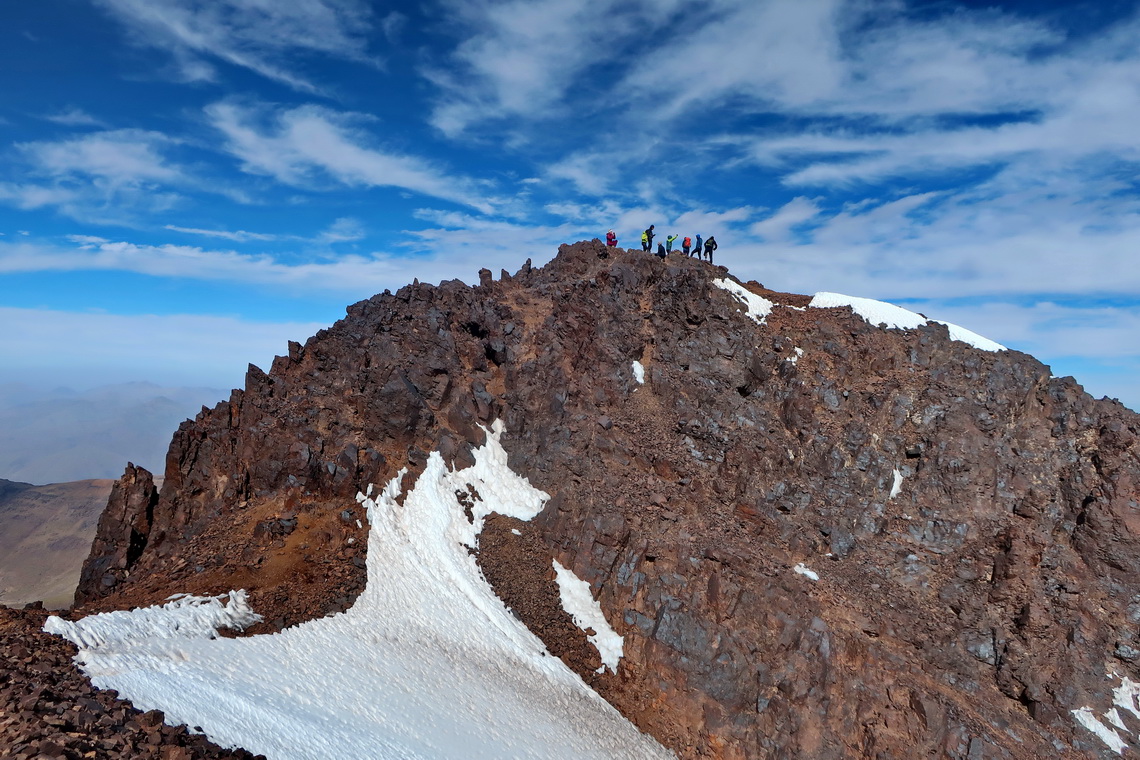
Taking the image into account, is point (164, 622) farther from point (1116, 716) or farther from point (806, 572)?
point (1116, 716)

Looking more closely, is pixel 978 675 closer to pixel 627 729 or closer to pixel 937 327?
pixel 627 729

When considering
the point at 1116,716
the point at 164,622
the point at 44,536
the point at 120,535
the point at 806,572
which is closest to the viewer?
the point at 164,622

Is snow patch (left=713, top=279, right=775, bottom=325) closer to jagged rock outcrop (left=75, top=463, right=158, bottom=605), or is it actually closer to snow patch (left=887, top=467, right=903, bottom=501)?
snow patch (left=887, top=467, right=903, bottom=501)

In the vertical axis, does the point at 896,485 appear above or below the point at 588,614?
above

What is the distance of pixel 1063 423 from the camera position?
32406mm

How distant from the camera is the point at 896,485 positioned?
32438 millimetres

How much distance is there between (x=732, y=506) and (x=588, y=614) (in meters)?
9.81

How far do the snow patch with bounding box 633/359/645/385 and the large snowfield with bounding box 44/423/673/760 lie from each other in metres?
13.3

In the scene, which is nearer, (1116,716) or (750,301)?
(1116,716)

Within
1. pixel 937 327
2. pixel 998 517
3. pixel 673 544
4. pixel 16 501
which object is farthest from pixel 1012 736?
pixel 16 501

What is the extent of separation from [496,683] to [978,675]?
832 inches

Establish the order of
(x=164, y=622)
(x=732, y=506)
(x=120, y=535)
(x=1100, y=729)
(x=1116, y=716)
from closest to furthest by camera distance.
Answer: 1. (x=164, y=622)
2. (x=1100, y=729)
3. (x=120, y=535)
4. (x=1116, y=716)
5. (x=732, y=506)

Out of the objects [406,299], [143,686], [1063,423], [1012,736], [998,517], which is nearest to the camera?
[143,686]

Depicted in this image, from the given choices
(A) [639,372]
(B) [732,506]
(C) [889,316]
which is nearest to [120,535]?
(A) [639,372]
